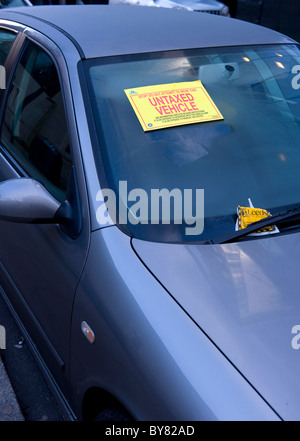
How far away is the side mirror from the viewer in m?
1.89

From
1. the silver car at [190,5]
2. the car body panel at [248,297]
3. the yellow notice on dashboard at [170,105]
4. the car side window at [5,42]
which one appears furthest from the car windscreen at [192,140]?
the silver car at [190,5]

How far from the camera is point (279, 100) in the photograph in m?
2.39

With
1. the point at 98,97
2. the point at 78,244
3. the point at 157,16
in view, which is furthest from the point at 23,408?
the point at 157,16

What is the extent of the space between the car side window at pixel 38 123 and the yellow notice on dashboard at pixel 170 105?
12.4 inches

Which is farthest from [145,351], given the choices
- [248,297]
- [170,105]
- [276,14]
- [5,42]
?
[276,14]

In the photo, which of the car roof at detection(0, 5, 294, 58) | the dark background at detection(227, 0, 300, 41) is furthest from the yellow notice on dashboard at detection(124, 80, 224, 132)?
the dark background at detection(227, 0, 300, 41)

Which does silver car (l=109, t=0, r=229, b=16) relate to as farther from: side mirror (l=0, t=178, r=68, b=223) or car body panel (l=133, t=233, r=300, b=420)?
car body panel (l=133, t=233, r=300, b=420)

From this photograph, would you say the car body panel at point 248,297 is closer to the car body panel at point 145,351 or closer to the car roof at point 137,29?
the car body panel at point 145,351

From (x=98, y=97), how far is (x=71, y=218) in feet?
1.75

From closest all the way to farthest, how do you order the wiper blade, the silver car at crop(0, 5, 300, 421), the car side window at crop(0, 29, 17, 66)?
1. the silver car at crop(0, 5, 300, 421)
2. the wiper blade
3. the car side window at crop(0, 29, 17, 66)

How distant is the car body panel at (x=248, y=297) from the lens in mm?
1333

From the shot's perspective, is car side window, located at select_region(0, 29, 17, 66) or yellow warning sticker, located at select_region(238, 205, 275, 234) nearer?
yellow warning sticker, located at select_region(238, 205, 275, 234)

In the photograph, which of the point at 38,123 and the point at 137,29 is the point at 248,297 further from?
the point at 137,29

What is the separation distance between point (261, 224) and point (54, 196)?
838mm
